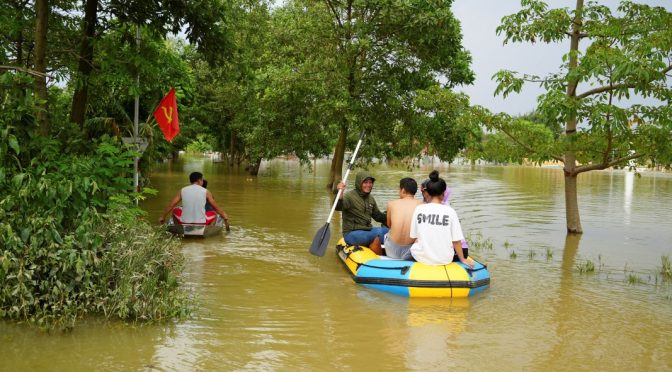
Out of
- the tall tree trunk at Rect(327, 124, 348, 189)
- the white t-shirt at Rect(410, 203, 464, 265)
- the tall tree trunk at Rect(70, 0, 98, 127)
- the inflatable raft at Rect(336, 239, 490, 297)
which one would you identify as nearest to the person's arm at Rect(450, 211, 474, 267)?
the white t-shirt at Rect(410, 203, 464, 265)

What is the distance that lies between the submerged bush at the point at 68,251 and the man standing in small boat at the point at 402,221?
3462 millimetres

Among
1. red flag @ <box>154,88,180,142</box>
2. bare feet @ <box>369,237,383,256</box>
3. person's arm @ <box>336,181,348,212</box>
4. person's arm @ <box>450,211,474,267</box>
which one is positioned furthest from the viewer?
red flag @ <box>154,88,180,142</box>

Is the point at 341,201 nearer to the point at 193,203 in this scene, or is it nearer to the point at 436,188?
the point at 436,188

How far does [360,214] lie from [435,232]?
2270 mm

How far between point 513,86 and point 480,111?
1.59 meters

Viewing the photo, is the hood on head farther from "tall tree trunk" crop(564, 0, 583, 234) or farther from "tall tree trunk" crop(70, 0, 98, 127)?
"tall tree trunk" crop(564, 0, 583, 234)

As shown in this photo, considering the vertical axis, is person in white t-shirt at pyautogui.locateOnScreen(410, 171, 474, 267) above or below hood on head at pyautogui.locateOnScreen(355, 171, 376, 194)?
below

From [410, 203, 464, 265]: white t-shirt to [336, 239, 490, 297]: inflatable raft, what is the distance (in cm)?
14

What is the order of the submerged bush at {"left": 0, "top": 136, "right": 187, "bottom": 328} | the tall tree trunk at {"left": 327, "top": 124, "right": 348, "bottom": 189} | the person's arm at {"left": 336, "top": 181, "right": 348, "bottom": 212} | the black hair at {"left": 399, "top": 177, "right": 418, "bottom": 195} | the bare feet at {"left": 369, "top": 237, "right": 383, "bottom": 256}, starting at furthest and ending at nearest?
1. the tall tree trunk at {"left": 327, "top": 124, "right": 348, "bottom": 189}
2. the person's arm at {"left": 336, "top": 181, "right": 348, "bottom": 212}
3. the bare feet at {"left": 369, "top": 237, "right": 383, "bottom": 256}
4. the black hair at {"left": 399, "top": 177, "right": 418, "bottom": 195}
5. the submerged bush at {"left": 0, "top": 136, "right": 187, "bottom": 328}

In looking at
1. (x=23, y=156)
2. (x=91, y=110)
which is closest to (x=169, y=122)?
(x=91, y=110)

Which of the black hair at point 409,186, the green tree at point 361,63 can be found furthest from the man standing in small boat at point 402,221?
the green tree at point 361,63

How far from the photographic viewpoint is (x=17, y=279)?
19.8 ft

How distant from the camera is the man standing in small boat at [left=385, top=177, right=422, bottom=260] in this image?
909 centimetres

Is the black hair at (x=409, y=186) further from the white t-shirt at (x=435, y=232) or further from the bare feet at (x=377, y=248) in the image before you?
the bare feet at (x=377, y=248)
